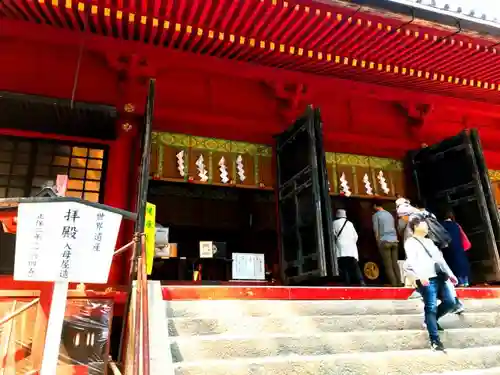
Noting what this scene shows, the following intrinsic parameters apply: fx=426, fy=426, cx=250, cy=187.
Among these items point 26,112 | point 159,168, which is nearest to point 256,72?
point 159,168

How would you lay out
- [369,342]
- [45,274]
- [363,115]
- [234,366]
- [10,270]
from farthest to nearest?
[363,115] → [10,270] → [369,342] → [234,366] → [45,274]

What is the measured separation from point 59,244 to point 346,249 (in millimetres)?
4952

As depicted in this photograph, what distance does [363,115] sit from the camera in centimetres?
796

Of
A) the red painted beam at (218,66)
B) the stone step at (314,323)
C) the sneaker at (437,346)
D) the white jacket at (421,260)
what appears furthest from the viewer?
the red painted beam at (218,66)

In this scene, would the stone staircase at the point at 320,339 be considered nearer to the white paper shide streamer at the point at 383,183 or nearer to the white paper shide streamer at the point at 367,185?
the white paper shide streamer at the point at 367,185

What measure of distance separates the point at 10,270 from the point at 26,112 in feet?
7.04

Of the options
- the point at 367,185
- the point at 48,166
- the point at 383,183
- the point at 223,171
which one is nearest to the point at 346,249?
the point at 367,185

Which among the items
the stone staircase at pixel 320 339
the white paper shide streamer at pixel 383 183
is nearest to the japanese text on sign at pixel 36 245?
the stone staircase at pixel 320 339

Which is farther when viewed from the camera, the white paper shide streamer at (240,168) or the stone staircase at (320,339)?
the white paper shide streamer at (240,168)

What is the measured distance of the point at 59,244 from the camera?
2.92 meters

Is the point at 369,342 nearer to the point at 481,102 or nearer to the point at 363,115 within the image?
the point at 363,115

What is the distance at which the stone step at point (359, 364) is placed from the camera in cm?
330

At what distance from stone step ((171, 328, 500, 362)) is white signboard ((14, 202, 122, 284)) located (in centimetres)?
101

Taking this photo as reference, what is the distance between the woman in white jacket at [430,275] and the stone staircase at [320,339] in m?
0.24
